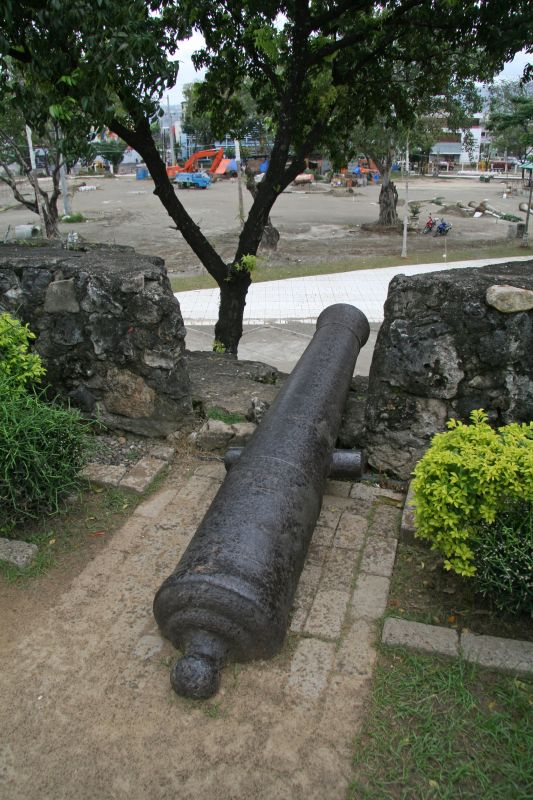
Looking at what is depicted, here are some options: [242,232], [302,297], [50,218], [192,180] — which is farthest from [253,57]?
[192,180]

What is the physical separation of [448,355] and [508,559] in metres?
1.63

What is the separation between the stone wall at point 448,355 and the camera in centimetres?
421

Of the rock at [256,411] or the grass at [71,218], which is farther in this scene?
the grass at [71,218]

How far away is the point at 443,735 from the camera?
8.96ft

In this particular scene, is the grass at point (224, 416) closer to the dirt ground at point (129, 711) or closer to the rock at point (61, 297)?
the dirt ground at point (129, 711)

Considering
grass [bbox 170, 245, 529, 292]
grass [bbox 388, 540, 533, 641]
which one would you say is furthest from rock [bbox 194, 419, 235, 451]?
grass [bbox 170, 245, 529, 292]

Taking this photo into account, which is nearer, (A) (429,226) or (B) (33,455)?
(B) (33,455)

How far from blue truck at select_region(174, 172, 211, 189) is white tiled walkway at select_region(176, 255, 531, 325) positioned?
26.5 meters

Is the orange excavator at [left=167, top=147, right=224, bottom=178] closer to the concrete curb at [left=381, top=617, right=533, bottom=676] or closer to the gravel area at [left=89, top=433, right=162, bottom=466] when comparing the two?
the gravel area at [left=89, top=433, right=162, bottom=466]

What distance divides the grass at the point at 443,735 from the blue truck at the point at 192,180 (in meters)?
41.0

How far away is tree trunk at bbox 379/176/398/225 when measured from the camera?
24748 mm

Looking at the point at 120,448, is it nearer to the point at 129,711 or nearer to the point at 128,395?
the point at 128,395

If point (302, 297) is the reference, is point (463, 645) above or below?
above

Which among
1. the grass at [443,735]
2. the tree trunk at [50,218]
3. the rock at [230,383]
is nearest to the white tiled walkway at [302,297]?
the rock at [230,383]
